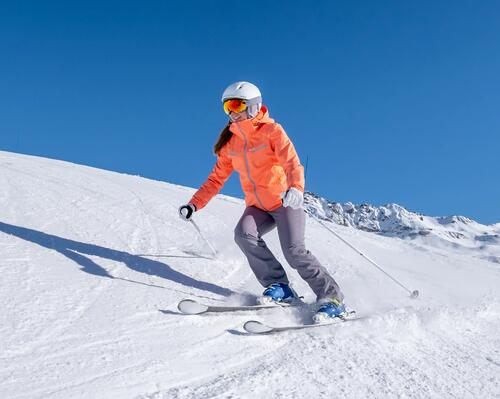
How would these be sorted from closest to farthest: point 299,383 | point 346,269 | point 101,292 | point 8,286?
point 299,383 → point 8,286 → point 101,292 → point 346,269

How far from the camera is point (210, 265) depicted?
5414 millimetres

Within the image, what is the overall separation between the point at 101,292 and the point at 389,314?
2.17 metres

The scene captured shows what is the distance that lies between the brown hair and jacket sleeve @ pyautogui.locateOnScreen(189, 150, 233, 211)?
0.48 feet

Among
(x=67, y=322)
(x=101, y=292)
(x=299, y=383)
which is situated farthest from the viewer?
(x=101, y=292)

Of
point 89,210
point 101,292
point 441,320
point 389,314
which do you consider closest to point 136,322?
point 101,292

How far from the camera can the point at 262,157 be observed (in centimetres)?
461

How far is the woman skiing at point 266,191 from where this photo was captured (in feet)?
13.9

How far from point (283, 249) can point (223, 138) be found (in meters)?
1.30

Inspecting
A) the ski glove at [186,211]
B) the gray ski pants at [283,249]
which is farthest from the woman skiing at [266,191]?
the ski glove at [186,211]

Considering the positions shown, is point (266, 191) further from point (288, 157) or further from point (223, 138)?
point (223, 138)

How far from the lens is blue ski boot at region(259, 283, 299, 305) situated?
4176 millimetres

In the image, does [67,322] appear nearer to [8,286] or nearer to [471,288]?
[8,286]

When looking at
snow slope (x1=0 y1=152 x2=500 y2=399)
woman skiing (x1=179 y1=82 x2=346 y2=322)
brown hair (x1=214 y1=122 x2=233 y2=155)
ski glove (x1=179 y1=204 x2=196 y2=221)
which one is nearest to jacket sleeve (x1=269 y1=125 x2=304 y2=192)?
woman skiing (x1=179 y1=82 x2=346 y2=322)

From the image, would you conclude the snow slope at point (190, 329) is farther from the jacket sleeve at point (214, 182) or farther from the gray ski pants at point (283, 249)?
the jacket sleeve at point (214, 182)
